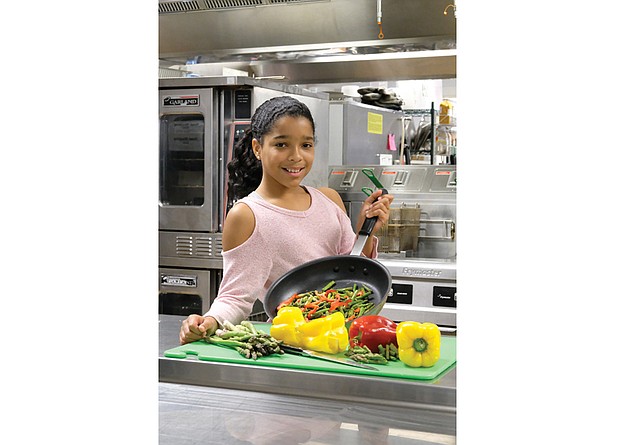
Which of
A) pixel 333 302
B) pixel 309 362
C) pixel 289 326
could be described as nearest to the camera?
pixel 309 362

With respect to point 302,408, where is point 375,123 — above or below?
above

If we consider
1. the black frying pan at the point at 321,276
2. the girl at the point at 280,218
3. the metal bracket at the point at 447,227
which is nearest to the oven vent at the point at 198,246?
the metal bracket at the point at 447,227

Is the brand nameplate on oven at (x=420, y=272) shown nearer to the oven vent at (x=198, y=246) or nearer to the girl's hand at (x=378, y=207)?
the oven vent at (x=198, y=246)

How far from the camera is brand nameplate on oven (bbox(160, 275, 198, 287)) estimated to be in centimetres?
373

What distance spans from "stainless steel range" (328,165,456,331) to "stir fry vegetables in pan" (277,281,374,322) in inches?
65.4

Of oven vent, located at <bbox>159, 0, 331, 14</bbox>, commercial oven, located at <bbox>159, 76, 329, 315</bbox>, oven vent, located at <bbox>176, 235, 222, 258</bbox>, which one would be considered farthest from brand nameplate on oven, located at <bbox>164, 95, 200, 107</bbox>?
oven vent, located at <bbox>159, 0, 331, 14</bbox>

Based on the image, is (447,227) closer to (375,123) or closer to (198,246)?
(375,123)

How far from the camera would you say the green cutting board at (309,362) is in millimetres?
1407

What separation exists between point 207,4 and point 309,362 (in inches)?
128

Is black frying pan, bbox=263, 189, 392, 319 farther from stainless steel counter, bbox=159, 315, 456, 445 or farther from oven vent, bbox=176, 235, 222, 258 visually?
oven vent, bbox=176, 235, 222, 258

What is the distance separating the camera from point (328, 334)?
1.54 metres

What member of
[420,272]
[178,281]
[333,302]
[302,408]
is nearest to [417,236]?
[420,272]
